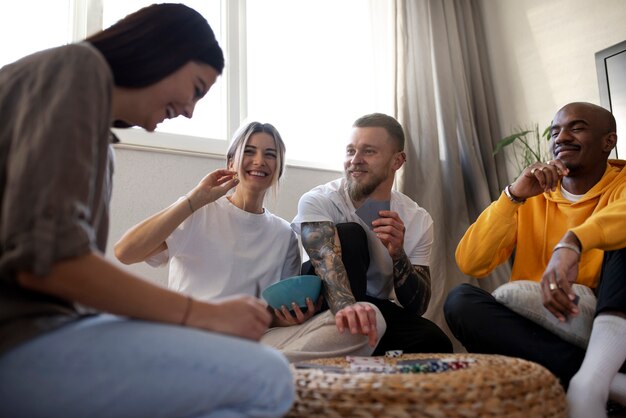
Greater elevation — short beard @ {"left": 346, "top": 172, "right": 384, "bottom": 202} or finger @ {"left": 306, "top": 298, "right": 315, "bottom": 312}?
short beard @ {"left": 346, "top": 172, "right": 384, "bottom": 202}

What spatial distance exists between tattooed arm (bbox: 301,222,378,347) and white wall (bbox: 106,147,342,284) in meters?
0.39

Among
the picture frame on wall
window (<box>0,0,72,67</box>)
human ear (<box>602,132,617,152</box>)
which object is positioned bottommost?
human ear (<box>602,132,617,152</box>)

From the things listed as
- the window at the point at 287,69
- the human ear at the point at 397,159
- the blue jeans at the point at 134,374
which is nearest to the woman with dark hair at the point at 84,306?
the blue jeans at the point at 134,374

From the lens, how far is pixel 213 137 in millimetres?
2199

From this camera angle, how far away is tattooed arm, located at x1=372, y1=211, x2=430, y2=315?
144 cm

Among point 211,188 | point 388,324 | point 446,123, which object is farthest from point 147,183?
point 446,123

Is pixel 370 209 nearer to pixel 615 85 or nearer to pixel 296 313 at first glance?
pixel 296 313

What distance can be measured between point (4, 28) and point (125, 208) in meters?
0.72

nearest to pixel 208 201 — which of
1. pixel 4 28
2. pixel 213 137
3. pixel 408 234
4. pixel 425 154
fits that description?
pixel 408 234

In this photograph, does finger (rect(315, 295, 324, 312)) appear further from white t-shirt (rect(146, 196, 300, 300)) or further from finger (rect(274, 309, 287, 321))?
white t-shirt (rect(146, 196, 300, 300))

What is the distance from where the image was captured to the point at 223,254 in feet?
5.00

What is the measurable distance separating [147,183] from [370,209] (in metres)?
0.82

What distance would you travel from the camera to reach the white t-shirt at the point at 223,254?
4.91 ft

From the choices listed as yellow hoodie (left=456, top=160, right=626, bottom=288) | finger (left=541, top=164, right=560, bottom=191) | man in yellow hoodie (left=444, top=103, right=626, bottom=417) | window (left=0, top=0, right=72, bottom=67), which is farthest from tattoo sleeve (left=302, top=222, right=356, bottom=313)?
window (left=0, top=0, right=72, bottom=67)
